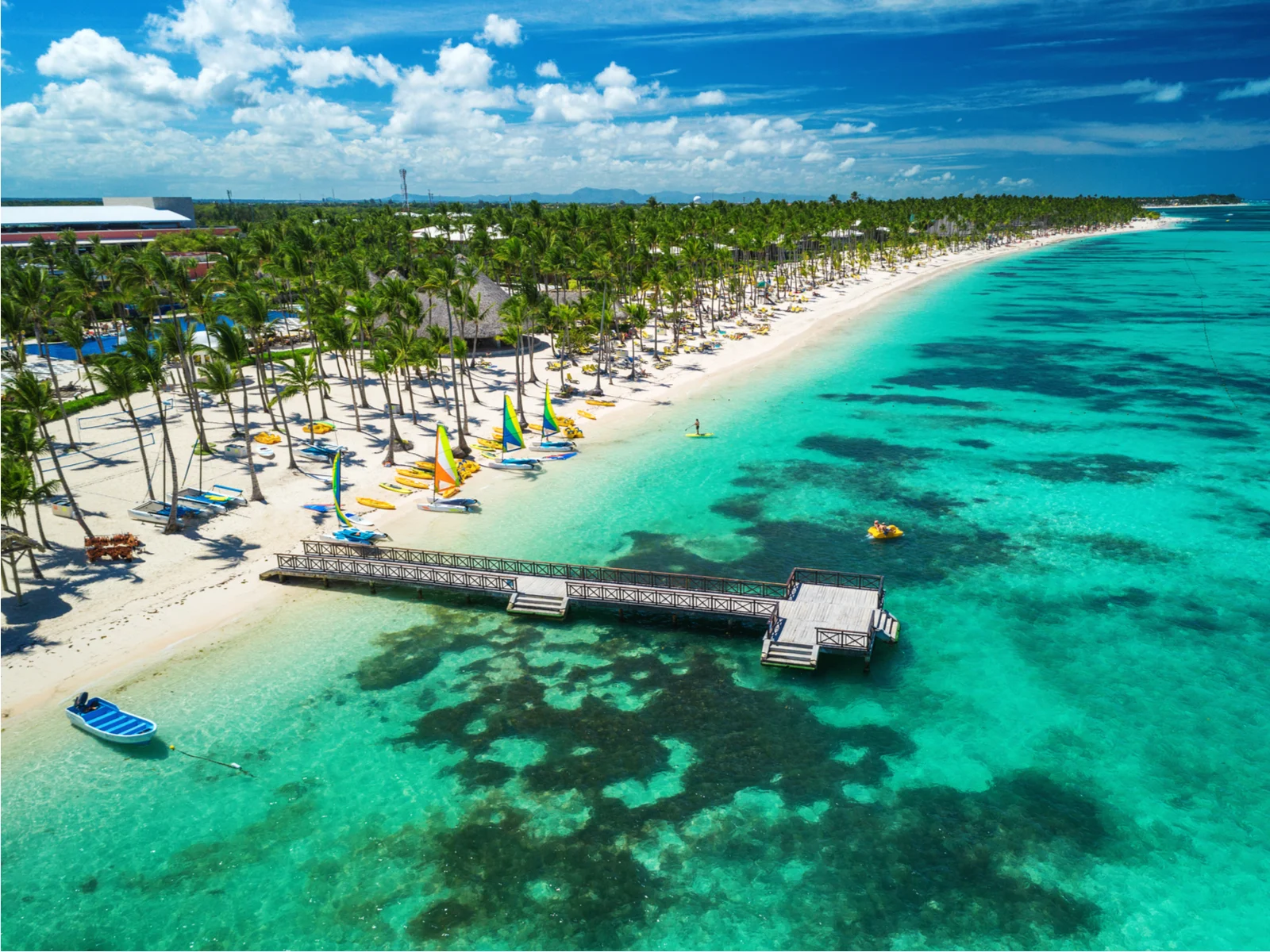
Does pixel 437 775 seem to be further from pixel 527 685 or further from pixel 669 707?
pixel 669 707

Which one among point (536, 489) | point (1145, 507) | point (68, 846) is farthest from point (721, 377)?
point (68, 846)

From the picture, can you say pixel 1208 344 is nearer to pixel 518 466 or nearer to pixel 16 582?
pixel 518 466

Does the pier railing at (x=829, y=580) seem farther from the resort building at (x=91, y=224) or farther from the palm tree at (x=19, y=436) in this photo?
the resort building at (x=91, y=224)

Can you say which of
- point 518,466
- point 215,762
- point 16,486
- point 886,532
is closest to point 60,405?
point 16,486

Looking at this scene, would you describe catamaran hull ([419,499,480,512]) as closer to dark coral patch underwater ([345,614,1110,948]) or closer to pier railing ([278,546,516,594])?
pier railing ([278,546,516,594])

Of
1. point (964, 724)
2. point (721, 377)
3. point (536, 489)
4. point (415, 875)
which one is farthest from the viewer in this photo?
point (721, 377)

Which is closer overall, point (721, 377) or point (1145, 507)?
point (1145, 507)

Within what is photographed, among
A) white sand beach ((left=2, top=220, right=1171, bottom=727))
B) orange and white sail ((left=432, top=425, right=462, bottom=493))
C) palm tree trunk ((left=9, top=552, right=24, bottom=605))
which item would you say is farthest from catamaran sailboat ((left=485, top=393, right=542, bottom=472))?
palm tree trunk ((left=9, top=552, right=24, bottom=605))
